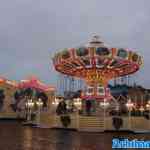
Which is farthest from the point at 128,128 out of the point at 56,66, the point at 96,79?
the point at 56,66

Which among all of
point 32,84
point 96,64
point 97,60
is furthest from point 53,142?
point 32,84

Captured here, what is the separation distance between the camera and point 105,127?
32562mm

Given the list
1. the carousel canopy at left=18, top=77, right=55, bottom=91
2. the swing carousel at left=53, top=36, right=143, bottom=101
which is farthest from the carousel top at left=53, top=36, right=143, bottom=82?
the carousel canopy at left=18, top=77, right=55, bottom=91

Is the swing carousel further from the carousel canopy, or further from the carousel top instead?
the carousel canopy

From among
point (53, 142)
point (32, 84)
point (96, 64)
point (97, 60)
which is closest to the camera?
point (53, 142)

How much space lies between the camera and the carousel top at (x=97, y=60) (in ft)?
116

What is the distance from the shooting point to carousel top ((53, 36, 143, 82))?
35219 millimetres

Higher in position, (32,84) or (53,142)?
(32,84)

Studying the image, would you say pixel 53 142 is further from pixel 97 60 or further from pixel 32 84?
pixel 32 84

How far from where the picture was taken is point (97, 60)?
35.8m

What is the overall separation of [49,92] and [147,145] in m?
53.3

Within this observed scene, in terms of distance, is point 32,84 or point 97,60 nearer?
point 97,60

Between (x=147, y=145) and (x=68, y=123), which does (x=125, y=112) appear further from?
(x=147, y=145)

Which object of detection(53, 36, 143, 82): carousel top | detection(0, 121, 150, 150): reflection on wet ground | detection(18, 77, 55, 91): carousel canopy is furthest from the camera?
detection(18, 77, 55, 91): carousel canopy
